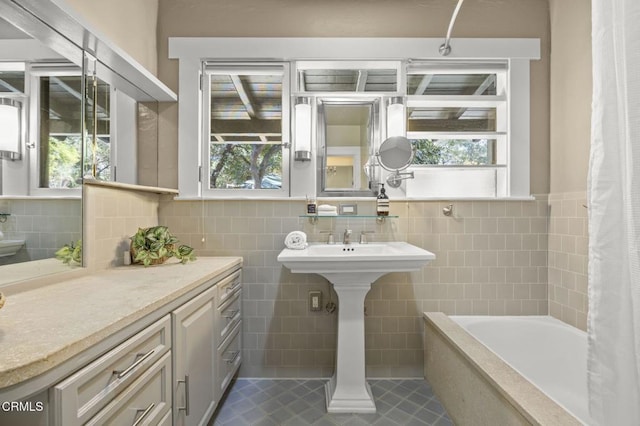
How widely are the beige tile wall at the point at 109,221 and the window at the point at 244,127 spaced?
486mm

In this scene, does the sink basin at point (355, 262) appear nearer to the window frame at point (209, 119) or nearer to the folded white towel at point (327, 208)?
the folded white towel at point (327, 208)

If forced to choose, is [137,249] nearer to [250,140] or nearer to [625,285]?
[250,140]

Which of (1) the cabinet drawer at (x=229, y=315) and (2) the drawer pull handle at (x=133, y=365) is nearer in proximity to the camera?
(2) the drawer pull handle at (x=133, y=365)

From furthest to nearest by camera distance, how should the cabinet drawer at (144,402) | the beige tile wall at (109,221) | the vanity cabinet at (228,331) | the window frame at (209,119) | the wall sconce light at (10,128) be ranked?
Result: the window frame at (209,119) → the vanity cabinet at (228,331) → the beige tile wall at (109,221) → the wall sconce light at (10,128) → the cabinet drawer at (144,402)

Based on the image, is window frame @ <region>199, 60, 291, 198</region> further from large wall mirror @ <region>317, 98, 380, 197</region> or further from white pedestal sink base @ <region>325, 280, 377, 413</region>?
white pedestal sink base @ <region>325, 280, 377, 413</region>

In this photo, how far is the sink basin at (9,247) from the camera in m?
1.06

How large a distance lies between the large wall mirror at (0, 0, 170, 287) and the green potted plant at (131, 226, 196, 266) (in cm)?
27

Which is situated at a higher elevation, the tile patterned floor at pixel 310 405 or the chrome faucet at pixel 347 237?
the chrome faucet at pixel 347 237

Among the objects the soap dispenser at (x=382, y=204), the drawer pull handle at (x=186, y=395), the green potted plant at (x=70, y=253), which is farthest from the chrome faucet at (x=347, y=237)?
the green potted plant at (x=70, y=253)

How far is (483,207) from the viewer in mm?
2070

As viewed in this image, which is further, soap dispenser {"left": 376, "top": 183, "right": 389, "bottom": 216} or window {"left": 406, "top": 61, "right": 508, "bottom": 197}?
window {"left": 406, "top": 61, "right": 508, "bottom": 197}

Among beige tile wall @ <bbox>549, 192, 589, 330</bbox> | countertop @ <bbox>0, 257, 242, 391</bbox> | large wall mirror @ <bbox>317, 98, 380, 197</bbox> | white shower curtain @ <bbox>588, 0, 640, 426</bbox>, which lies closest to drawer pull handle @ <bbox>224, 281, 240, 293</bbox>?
countertop @ <bbox>0, 257, 242, 391</bbox>

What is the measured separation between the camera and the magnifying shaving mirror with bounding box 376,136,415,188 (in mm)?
2014

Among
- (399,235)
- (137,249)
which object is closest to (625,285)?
(399,235)
